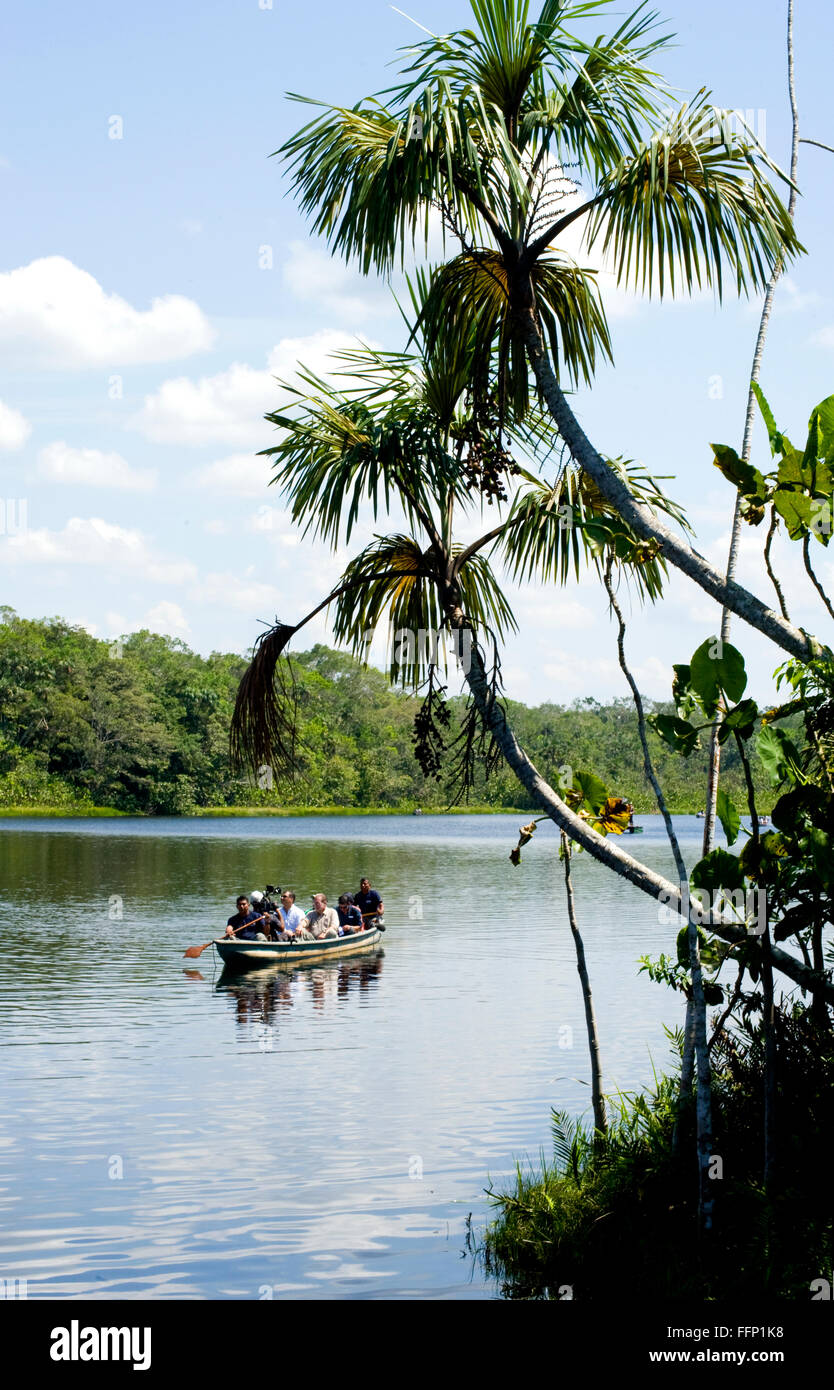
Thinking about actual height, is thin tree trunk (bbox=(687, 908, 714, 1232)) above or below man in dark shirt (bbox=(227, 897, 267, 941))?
above

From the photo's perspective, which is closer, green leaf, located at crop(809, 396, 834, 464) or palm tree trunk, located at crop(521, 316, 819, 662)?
palm tree trunk, located at crop(521, 316, 819, 662)

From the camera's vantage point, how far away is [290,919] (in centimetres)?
2305

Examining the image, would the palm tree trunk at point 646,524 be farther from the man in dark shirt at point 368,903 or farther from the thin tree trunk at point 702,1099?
the man in dark shirt at point 368,903

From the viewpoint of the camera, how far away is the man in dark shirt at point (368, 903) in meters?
25.5

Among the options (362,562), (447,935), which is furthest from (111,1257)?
(447,935)

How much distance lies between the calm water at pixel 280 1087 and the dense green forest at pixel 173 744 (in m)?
43.9

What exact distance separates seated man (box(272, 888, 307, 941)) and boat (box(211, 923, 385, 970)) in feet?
1.33

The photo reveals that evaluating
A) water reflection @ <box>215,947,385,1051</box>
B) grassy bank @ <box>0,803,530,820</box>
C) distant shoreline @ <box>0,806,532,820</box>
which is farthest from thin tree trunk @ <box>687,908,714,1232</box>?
grassy bank @ <box>0,803,530,820</box>

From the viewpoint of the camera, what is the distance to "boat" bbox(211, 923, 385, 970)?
2148cm

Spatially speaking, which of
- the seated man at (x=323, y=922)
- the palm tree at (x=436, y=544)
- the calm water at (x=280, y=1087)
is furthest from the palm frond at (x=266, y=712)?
the seated man at (x=323, y=922)

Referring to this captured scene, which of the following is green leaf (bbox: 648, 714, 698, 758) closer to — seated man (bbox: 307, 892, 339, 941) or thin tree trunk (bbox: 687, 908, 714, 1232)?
thin tree trunk (bbox: 687, 908, 714, 1232)
